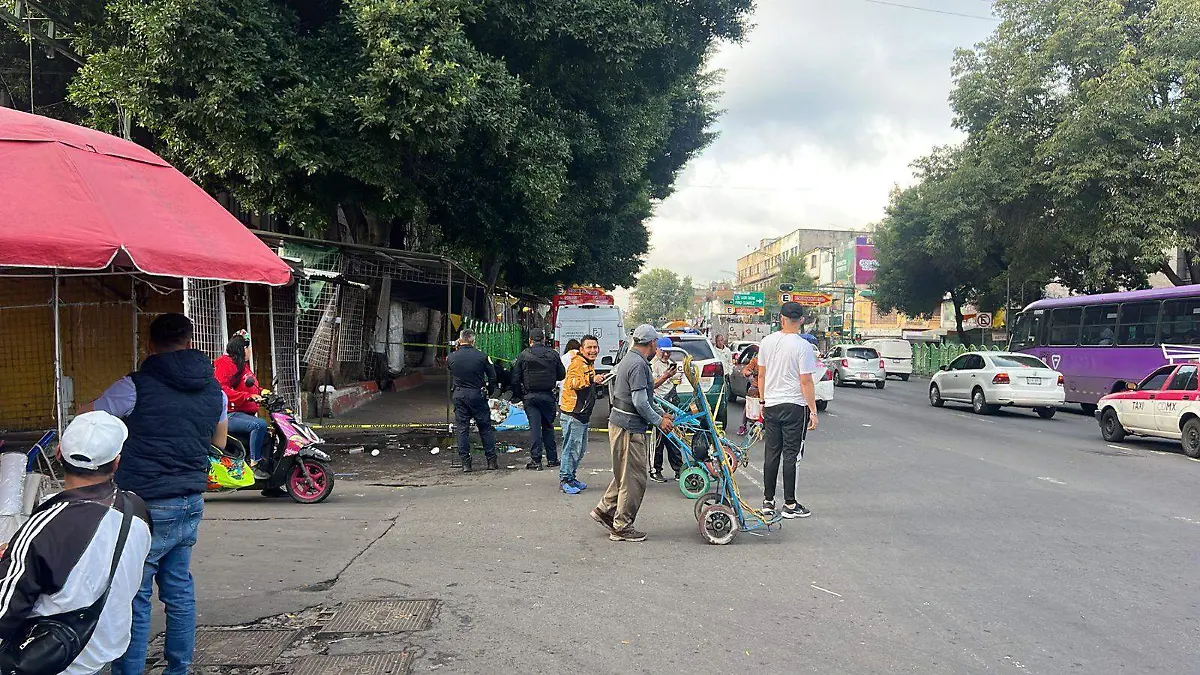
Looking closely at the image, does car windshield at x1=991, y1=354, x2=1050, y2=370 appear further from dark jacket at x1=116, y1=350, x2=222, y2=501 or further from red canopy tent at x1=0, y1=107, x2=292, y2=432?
dark jacket at x1=116, y1=350, x2=222, y2=501

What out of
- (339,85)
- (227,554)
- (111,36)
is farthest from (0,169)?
(111,36)

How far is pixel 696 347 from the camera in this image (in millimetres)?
15844

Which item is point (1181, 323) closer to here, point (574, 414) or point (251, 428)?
point (574, 414)

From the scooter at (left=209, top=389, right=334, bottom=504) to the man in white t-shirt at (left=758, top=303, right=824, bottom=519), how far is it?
4.40 m

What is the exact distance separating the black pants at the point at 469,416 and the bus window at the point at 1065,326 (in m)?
16.4

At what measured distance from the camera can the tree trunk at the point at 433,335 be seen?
26125 mm

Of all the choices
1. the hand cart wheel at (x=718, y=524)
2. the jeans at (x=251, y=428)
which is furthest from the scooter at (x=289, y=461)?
the hand cart wheel at (x=718, y=524)

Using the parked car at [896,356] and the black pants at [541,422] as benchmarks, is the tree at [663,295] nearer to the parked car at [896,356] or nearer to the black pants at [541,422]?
the parked car at [896,356]

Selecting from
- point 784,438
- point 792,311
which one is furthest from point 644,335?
point 784,438

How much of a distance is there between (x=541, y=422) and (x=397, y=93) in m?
4.88

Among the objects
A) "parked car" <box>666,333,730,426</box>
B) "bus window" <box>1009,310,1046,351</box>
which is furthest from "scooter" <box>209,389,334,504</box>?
"bus window" <box>1009,310,1046,351</box>

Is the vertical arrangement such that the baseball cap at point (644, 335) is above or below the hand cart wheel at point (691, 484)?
above

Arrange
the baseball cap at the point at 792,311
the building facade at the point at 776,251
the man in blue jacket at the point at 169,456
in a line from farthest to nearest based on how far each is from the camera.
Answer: the building facade at the point at 776,251 < the baseball cap at the point at 792,311 < the man in blue jacket at the point at 169,456

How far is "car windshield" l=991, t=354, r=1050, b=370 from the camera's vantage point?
1828cm
